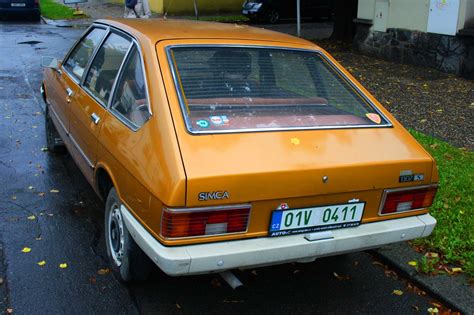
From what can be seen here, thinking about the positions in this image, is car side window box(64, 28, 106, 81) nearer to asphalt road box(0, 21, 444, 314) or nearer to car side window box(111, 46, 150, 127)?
car side window box(111, 46, 150, 127)

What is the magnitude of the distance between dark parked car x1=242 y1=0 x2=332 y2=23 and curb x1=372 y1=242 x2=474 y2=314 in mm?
18389

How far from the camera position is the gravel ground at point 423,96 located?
22.9 feet

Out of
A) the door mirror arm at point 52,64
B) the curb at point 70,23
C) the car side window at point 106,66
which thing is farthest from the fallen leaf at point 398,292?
the curb at point 70,23

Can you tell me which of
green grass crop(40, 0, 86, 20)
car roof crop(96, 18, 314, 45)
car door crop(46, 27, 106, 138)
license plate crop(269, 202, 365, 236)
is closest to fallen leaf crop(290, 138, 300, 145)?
license plate crop(269, 202, 365, 236)

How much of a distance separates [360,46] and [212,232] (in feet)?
37.3

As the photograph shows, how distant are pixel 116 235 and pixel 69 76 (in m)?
1.86

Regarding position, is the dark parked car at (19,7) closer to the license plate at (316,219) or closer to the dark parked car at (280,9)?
the dark parked car at (280,9)

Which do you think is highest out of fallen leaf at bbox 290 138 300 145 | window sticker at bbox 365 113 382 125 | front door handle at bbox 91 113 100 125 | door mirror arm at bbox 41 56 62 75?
door mirror arm at bbox 41 56 62 75

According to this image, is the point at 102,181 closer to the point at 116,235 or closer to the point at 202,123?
the point at 116,235

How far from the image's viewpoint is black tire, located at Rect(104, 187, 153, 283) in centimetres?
323

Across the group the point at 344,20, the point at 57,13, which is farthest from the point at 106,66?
the point at 57,13

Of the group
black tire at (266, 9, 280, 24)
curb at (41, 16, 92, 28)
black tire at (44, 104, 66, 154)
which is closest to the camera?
black tire at (44, 104, 66, 154)

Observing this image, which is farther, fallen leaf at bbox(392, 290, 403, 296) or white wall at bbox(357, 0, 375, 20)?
white wall at bbox(357, 0, 375, 20)

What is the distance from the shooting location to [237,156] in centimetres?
279
